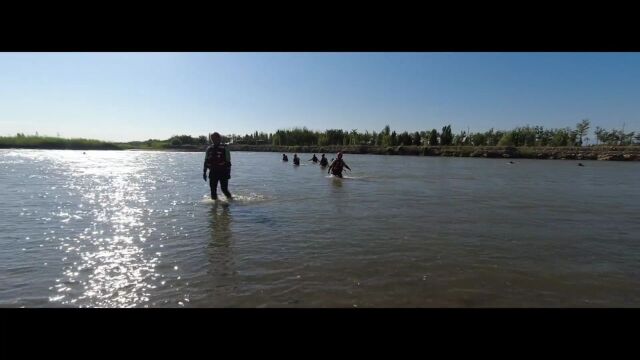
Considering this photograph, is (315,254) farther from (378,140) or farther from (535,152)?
(378,140)

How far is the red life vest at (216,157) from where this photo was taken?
13.9m

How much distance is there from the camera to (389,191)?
699 inches

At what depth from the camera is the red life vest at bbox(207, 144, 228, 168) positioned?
1386 cm

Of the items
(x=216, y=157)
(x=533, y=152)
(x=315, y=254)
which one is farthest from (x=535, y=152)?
(x=315, y=254)

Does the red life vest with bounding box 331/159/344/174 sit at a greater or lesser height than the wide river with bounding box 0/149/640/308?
greater

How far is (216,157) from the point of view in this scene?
13.8 metres

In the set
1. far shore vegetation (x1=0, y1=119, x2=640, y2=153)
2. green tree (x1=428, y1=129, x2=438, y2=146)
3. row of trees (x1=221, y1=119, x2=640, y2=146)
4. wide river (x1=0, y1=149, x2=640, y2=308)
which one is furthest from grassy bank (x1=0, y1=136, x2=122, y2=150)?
wide river (x1=0, y1=149, x2=640, y2=308)

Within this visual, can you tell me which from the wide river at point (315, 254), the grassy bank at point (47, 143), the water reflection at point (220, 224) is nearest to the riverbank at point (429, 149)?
the grassy bank at point (47, 143)

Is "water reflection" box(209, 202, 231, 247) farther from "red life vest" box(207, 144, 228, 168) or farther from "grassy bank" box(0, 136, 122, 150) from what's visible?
"grassy bank" box(0, 136, 122, 150)

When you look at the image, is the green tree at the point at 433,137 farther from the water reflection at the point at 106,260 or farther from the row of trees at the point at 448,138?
the water reflection at the point at 106,260
